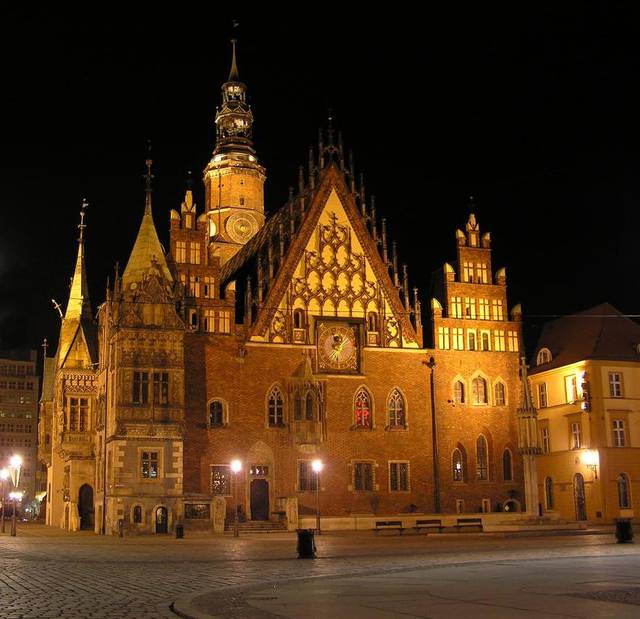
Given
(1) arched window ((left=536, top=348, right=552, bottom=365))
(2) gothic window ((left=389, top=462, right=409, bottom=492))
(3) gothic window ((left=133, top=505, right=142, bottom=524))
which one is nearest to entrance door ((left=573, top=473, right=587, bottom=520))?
(1) arched window ((left=536, top=348, right=552, bottom=365))

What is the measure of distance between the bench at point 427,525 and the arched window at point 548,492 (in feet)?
52.4

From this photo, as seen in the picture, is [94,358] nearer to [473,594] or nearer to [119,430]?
[119,430]

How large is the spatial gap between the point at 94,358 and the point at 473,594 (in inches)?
2057

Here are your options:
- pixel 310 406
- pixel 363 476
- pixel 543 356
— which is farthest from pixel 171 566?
pixel 543 356

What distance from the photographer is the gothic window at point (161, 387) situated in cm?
5222

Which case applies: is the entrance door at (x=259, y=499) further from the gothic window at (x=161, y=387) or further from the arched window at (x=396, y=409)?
the arched window at (x=396, y=409)

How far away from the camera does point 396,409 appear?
2297 inches

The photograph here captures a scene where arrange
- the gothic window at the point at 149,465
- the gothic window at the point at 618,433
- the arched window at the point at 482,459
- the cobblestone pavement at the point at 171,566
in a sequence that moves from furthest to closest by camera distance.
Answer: the arched window at the point at 482,459 < the gothic window at the point at 618,433 < the gothic window at the point at 149,465 < the cobblestone pavement at the point at 171,566

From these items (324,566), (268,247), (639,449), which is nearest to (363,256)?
(268,247)

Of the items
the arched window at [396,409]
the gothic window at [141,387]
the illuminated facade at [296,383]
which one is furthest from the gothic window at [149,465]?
the arched window at [396,409]

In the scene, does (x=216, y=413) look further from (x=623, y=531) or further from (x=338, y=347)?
(x=623, y=531)

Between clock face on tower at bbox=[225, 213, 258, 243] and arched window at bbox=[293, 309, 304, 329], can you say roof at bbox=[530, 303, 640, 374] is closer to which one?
arched window at bbox=[293, 309, 304, 329]

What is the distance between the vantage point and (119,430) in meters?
51.0

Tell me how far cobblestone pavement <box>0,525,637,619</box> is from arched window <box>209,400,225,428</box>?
17493 millimetres
